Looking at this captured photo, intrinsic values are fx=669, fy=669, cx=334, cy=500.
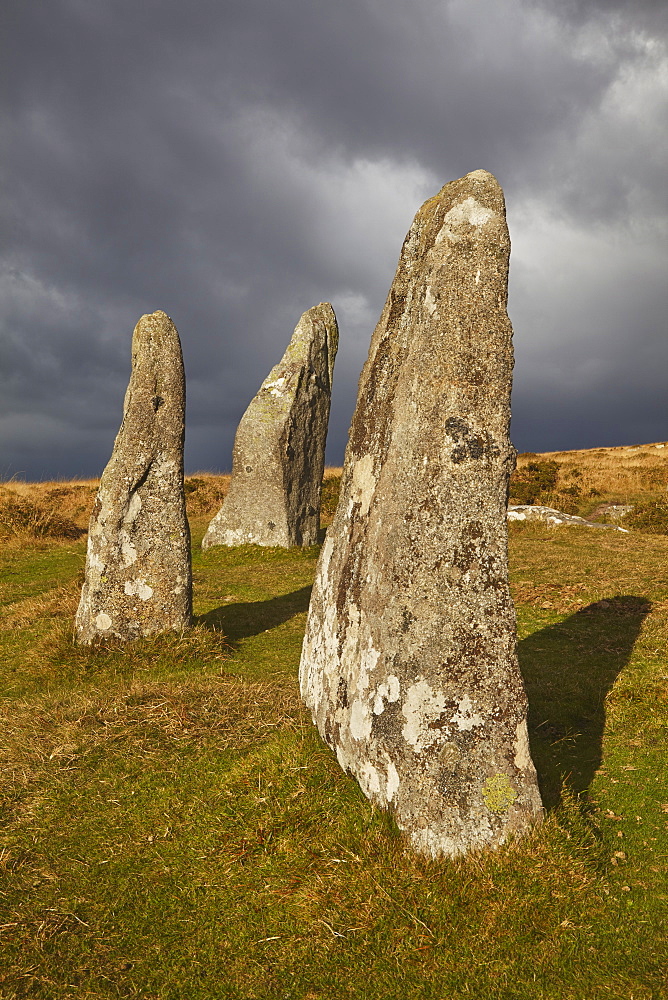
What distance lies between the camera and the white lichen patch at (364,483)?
5.71m

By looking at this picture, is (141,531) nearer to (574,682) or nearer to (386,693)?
(386,693)

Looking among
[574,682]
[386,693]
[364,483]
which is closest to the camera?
[386,693]

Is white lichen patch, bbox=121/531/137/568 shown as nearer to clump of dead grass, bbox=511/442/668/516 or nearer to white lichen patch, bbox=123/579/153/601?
white lichen patch, bbox=123/579/153/601

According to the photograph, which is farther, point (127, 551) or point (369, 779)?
point (127, 551)

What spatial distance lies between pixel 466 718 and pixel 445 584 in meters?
0.94

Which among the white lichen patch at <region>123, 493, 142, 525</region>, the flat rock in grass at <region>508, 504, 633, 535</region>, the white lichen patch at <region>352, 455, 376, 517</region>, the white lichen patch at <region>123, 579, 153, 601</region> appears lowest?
the white lichen patch at <region>123, 579, 153, 601</region>

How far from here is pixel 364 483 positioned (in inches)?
230

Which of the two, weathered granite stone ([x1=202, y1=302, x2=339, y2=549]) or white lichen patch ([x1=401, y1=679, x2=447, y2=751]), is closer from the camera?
white lichen patch ([x1=401, y1=679, x2=447, y2=751])

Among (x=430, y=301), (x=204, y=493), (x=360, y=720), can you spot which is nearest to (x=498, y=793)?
(x=360, y=720)

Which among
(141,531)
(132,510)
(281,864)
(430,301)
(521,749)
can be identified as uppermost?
(430,301)

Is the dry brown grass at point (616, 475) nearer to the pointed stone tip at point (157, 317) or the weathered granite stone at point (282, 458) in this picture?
the weathered granite stone at point (282, 458)

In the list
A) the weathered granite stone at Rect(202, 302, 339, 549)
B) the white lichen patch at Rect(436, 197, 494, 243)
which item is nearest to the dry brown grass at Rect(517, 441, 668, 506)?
the weathered granite stone at Rect(202, 302, 339, 549)

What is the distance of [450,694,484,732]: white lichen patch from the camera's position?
470cm

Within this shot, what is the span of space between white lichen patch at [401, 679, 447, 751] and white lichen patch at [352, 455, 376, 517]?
1585 millimetres
